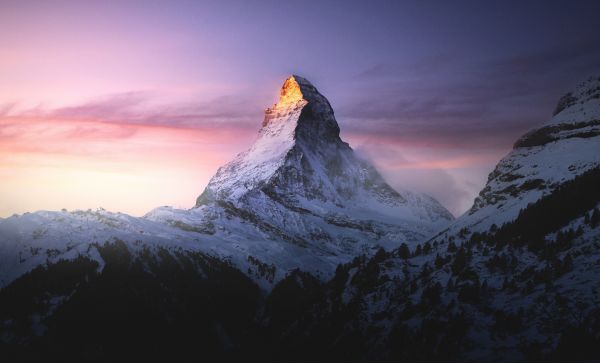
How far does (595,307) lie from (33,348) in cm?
18435

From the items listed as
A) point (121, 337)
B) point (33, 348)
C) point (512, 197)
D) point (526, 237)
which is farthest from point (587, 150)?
point (33, 348)

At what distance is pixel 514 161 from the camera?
120 meters

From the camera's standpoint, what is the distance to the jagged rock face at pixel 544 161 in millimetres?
96312

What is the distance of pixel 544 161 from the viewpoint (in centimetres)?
10825

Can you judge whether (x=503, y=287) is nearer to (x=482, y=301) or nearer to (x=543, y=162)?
(x=482, y=301)

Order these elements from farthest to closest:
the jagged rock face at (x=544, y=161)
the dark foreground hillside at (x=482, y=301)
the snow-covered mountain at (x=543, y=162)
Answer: the jagged rock face at (x=544, y=161) → the snow-covered mountain at (x=543, y=162) → the dark foreground hillside at (x=482, y=301)

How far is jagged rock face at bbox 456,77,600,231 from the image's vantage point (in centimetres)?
9631

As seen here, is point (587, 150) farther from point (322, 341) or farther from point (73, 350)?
point (73, 350)

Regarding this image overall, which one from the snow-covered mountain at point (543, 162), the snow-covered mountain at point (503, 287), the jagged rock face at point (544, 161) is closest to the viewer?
the snow-covered mountain at point (503, 287)

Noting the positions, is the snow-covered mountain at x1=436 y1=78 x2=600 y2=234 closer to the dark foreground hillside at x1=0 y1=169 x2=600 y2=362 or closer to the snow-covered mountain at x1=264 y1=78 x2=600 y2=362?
the snow-covered mountain at x1=264 y1=78 x2=600 y2=362

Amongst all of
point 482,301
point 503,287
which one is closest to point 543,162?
point 503,287

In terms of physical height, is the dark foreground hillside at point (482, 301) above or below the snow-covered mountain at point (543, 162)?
below

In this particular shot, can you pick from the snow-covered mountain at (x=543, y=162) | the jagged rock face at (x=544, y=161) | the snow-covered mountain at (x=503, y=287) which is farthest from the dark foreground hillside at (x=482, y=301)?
the jagged rock face at (x=544, y=161)

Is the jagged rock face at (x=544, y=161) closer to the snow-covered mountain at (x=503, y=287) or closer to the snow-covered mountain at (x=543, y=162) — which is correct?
the snow-covered mountain at (x=543, y=162)
